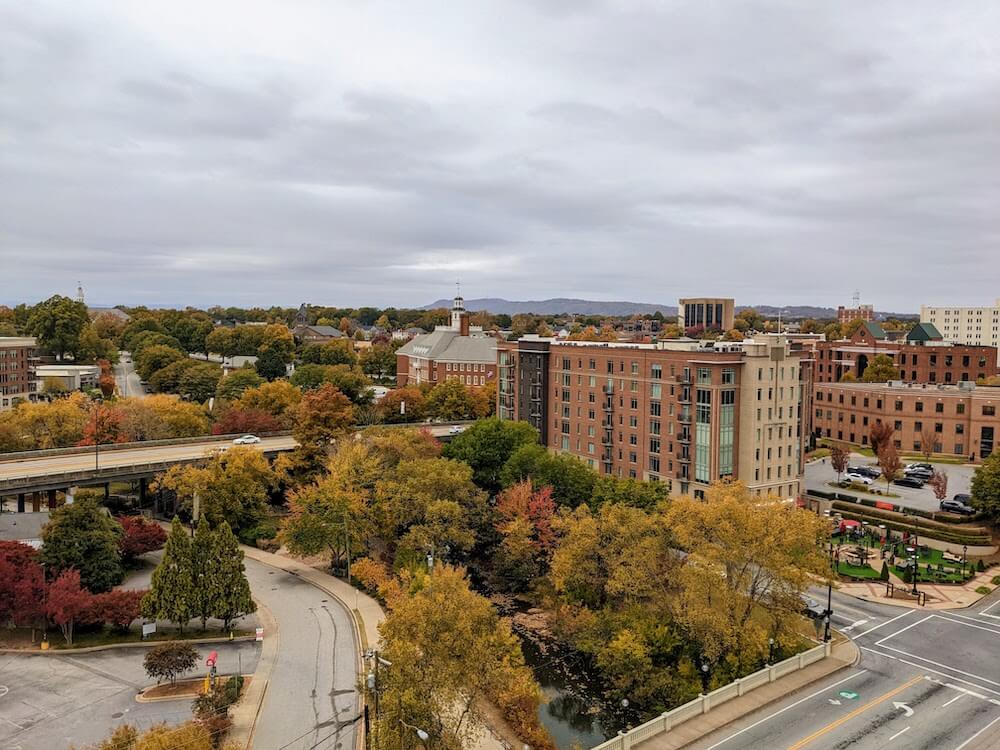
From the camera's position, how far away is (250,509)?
6712 centimetres

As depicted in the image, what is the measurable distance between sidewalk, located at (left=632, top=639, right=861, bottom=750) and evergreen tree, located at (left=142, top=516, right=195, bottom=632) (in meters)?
27.6

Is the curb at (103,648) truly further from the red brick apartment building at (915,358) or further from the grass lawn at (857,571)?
the red brick apartment building at (915,358)

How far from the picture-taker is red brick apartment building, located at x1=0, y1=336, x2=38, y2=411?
119 meters

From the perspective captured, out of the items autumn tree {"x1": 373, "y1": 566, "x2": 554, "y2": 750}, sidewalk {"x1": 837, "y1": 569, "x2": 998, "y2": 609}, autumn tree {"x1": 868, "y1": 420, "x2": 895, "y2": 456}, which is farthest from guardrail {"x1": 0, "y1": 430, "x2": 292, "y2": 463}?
autumn tree {"x1": 868, "y1": 420, "x2": 895, "y2": 456}

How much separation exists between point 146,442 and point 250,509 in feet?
69.9

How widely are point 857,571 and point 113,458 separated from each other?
228 feet

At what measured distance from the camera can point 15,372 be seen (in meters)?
122

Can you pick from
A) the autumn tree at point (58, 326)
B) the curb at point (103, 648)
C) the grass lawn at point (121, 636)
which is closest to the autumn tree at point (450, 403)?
the grass lawn at point (121, 636)

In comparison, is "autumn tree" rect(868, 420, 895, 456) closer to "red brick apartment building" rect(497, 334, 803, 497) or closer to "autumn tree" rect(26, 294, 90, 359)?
"red brick apartment building" rect(497, 334, 803, 497)

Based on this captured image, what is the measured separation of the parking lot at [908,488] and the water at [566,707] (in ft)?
148

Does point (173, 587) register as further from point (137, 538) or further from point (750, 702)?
point (750, 702)

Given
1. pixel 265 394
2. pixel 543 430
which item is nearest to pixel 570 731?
pixel 543 430

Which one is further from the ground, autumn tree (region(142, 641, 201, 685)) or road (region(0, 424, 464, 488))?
road (region(0, 424, 464, 488))

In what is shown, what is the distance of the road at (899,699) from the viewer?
34.1 meters
